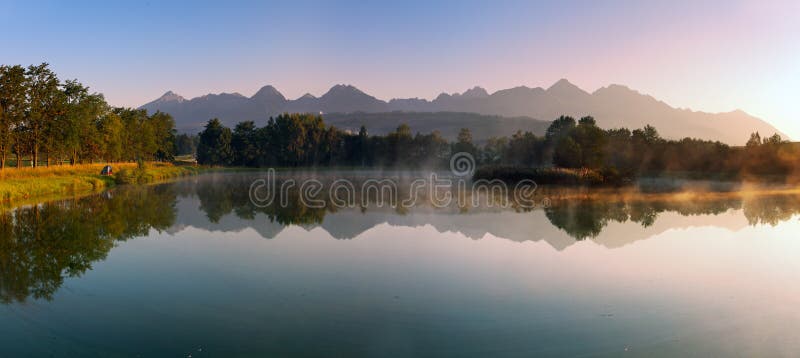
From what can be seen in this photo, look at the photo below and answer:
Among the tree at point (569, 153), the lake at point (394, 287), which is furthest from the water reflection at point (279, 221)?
the tree at point (569, 153)

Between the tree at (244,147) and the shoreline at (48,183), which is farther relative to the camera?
the tree at (244,147)

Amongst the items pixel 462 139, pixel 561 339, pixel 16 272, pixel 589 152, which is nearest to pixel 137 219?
pixel 16 272

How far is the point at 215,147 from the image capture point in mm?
118312

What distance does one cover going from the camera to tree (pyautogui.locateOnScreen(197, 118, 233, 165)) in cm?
11762

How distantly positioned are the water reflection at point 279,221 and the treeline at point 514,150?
110 feet

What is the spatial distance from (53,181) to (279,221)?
104 feet

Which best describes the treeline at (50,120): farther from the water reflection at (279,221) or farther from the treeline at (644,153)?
the treeline at (644,153)

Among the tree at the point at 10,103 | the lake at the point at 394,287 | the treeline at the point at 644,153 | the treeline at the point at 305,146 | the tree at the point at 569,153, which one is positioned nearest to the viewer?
the lake at the point at 394,287

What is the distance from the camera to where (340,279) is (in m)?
14.3

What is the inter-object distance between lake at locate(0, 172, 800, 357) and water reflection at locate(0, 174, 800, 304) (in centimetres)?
19

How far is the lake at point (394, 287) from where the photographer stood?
9.41 metres

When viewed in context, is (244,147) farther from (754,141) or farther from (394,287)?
(394,287)

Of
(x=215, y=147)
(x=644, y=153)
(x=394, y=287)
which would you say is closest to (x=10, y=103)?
(x=394, y=287)

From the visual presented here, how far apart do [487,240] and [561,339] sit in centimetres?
1191
